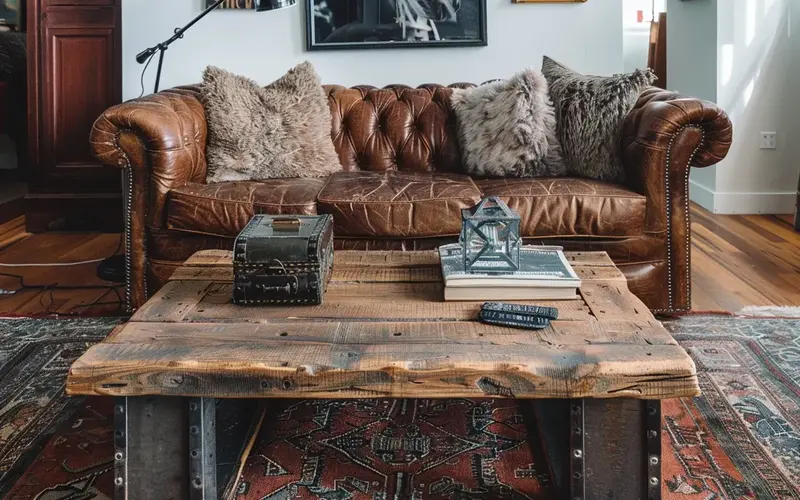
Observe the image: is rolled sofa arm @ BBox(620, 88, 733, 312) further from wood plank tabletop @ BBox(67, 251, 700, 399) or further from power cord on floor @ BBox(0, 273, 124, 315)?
power cord on floor @ BBox(0, 273, 124, 315)

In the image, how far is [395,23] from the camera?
3850 millimetres

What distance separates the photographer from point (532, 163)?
2.99 meters

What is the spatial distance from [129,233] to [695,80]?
11.8 feet

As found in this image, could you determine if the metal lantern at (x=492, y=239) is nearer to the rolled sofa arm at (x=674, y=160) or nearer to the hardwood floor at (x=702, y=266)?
the rolled sofa arm at (x=674, y=160)

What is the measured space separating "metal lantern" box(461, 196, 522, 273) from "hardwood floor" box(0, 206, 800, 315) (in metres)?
1.51

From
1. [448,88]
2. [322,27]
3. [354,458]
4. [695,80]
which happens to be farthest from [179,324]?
[695,80]

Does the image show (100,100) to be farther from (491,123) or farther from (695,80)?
(695,80)

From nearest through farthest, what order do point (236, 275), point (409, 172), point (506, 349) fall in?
point (506, 349), point (236, 275), point (409, 172)

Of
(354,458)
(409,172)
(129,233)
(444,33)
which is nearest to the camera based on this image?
(354,458)

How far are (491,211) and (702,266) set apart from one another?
2161 mm

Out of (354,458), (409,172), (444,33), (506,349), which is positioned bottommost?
(354,458)

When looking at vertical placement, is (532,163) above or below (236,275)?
above

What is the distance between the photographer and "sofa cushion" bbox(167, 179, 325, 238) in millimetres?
2654

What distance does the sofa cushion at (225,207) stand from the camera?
8.71 ft
